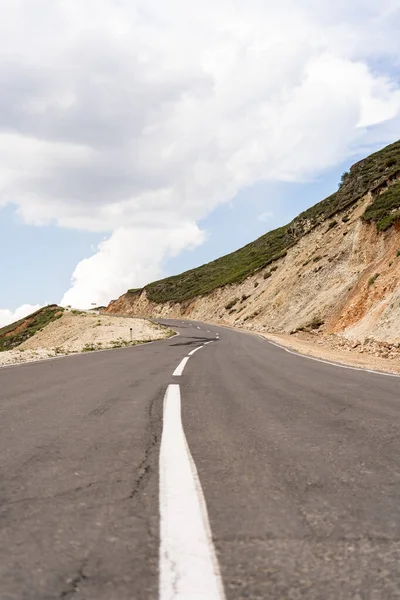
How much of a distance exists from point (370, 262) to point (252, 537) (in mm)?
42183

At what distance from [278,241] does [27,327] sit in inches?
1830

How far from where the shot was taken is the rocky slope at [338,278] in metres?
30.5

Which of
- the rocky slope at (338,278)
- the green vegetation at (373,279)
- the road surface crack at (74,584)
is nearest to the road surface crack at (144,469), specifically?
the road surface crack at (74,584)

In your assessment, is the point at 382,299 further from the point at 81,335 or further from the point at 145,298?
the point at 145,298

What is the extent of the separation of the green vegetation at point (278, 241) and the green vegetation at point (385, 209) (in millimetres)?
427

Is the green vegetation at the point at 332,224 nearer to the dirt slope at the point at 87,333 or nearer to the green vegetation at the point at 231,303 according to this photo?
the green vegetation at the point at 231,303

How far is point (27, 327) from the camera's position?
212ft

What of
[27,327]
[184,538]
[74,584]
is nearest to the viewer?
[74,584]

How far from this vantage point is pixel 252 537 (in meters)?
2.42

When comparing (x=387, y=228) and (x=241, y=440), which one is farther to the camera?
(x=387, y=228)

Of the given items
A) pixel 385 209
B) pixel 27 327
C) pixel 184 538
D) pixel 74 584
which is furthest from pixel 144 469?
pixel 27 327

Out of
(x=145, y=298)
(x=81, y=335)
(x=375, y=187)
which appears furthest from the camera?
(x=145, y=298)

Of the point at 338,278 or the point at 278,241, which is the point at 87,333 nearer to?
the point at 338,278

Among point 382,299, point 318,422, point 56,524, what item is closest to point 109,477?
point 56,524
